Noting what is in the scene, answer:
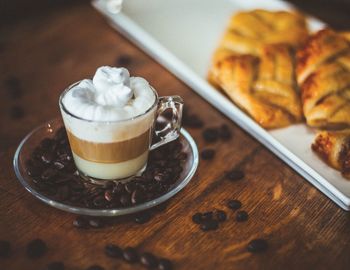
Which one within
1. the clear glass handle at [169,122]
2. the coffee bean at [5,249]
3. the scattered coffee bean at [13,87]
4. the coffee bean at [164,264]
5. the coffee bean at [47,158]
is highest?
the clear glass handle at [169,122]

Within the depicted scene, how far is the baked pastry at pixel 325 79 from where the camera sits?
1.73 meters

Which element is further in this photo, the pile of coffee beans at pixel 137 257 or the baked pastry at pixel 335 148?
the baked pastry at pixel 335 148

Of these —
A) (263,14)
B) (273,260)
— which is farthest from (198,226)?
(263,14)

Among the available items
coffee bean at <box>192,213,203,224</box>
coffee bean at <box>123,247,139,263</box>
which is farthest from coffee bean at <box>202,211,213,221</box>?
coffee bean at <box>123,247,139,263</box>

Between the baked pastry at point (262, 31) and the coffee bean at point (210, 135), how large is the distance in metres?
0.51

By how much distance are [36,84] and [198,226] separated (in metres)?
1.03

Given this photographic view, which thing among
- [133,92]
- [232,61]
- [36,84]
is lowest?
[36,84]

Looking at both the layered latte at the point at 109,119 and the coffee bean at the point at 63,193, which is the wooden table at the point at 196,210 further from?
the layered latte at the point at 109,119

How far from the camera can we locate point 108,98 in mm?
1321

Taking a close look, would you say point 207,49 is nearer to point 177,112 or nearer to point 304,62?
point 304,62

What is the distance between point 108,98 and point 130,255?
0.43 metres

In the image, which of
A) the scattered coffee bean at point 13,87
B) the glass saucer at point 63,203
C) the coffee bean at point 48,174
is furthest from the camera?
the scattered coffee bean at point 13,87

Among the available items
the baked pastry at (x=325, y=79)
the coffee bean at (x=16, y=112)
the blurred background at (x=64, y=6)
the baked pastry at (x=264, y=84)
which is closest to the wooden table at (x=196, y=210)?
the coffee bean at (x=16, y=112)

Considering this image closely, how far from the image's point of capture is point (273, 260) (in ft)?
4.18
